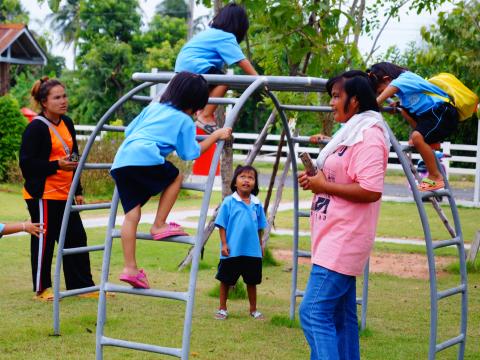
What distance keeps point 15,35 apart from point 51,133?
20628 mm

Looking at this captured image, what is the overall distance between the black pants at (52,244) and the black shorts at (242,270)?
1.29 meters

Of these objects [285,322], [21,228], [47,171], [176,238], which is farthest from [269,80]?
[47,171]

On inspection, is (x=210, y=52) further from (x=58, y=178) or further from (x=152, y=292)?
(x=58, y=178)

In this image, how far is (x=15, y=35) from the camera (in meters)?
26.7

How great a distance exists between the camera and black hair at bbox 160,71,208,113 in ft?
15.5

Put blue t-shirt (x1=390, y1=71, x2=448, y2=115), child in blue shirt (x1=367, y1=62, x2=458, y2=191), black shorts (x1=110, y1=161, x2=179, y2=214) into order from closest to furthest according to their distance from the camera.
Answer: black shorts (x1=110, y1=161, x2=179, y2=214), blue t-shirt (x1=390, y1=71, x2=448, y2=115), child in blue shirt (x1=367, y1=62, x2=458, y2=191)

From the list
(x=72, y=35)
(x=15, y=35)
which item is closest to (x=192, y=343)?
(x=15, y=35)

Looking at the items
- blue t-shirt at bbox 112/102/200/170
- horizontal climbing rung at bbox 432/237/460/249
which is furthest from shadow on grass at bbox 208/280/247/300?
blue t-shirt at bbox 112/102/200/170

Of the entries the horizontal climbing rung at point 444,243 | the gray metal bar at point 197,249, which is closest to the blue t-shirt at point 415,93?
the horizontal climbing rung at point 444,243

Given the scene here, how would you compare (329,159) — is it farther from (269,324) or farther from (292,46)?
(292,46)

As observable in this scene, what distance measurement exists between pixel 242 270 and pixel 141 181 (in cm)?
242

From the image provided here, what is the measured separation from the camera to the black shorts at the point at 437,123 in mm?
5711

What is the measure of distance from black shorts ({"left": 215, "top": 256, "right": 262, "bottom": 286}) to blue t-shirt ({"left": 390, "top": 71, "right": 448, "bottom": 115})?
1.96 metres

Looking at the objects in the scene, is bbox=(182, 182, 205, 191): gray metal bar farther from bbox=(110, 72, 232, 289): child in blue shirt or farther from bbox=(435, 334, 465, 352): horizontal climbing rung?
bbox=(435, 334, 465, 352): horizontal climbing rung
